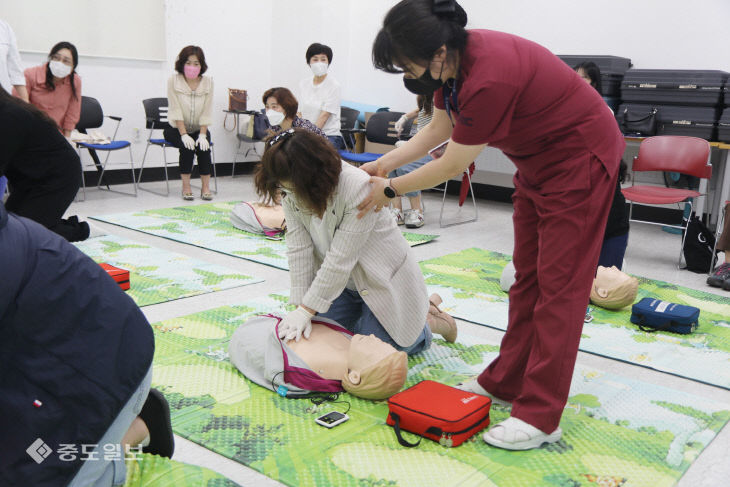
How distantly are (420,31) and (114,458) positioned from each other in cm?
113

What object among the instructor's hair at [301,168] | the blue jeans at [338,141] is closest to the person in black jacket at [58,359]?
the instructor's hair at [301,168]

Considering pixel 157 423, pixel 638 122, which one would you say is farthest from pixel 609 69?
pixel 157 423

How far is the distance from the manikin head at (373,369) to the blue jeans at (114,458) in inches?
35.6

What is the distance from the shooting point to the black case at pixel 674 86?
4801 millimetres

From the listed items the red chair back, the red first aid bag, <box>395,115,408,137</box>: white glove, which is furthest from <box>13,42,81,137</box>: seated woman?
the red first aid bag

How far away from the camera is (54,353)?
112 cm

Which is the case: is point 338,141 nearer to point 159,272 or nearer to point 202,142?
point 202,142

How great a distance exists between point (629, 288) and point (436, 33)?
207 centimetres

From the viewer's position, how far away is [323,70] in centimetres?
581

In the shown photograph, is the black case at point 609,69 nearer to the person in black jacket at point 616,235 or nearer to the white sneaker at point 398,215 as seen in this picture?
the white sneaker at point 398,215

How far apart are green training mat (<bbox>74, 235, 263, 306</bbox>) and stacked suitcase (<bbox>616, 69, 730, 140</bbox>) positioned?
338 centimetres

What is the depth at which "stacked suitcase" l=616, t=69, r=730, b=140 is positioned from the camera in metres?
4.82

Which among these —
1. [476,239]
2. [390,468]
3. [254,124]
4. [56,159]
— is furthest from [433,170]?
[254,124]

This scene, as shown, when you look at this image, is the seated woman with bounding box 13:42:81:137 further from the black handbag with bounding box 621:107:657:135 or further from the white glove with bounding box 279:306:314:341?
the black handbag with bounding box 621:107:657:135
